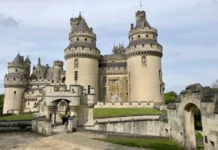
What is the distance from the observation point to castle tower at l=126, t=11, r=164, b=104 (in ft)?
141

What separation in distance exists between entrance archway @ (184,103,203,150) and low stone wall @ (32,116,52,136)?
10714mm

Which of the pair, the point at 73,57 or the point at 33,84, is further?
the point at 33,84

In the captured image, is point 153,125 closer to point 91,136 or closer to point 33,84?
point 91,136

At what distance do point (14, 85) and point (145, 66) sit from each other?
35018mm

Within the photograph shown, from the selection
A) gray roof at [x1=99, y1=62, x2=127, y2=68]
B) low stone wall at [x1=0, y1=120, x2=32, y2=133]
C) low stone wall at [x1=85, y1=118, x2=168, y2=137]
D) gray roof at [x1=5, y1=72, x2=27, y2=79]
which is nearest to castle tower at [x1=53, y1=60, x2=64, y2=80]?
gray roof at [x1=5, y1=72, x2=27, y2=79]

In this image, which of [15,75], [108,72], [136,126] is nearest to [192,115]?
[136,126]

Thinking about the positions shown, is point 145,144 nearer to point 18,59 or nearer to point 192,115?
point 192,115

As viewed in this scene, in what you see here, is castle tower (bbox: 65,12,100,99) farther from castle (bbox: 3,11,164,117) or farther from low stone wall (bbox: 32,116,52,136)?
low stone wall (bbox: 32,116,52,136)

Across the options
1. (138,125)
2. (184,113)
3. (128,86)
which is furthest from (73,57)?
(184,113)

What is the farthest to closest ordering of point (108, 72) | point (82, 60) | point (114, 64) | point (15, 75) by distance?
point (15, 75), point (114, 64), point (108, 72), point (82, 60)

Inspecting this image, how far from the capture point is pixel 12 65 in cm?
5403

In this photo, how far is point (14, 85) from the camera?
5269 centimetres

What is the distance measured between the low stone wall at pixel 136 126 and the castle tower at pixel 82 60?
61.3 feet

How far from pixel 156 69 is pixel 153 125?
19012 millimetres
